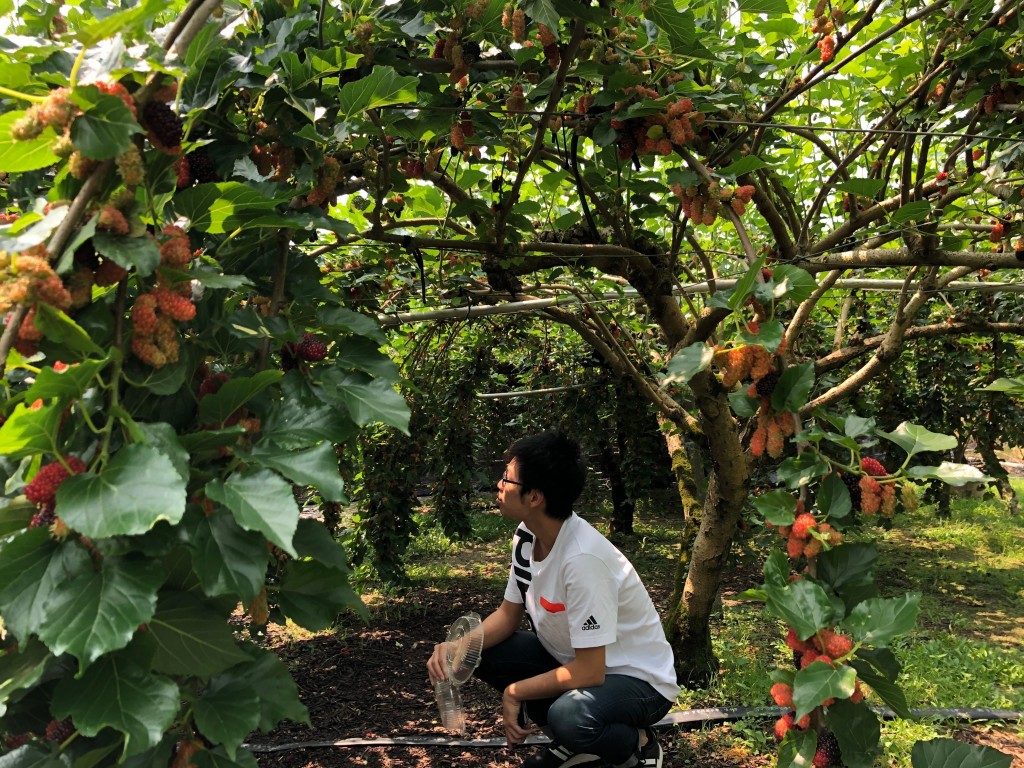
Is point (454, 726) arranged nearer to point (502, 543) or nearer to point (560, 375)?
point (560, 375)

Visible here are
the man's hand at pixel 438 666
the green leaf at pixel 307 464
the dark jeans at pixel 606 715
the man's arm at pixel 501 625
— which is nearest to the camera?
the green leaf at pixel 307 464

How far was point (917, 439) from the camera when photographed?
108 centimetres

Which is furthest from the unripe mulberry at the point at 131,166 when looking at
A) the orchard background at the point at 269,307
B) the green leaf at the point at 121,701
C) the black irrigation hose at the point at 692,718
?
the black irrigation hose at the point at 692,718

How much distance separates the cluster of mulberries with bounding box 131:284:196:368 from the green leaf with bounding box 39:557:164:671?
0.63ft

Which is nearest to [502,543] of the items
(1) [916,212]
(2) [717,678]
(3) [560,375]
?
(3) [560,375]

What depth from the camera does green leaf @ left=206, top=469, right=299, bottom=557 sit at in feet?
1.99

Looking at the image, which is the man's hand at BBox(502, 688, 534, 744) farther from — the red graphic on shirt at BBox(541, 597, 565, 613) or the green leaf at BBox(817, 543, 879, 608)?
the green leaf at BBox(817, 543, 879, 608)

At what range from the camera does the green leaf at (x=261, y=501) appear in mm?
607

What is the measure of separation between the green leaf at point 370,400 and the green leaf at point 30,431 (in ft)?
0.94

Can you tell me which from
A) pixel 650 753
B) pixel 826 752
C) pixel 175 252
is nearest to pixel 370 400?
pixel 175 252

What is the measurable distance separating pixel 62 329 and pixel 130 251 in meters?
0.09

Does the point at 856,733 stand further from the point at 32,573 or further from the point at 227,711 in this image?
the point at 32,573

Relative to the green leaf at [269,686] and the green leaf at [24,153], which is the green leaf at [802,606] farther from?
the green leaf at [24,153]

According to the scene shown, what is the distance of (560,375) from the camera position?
573cm
